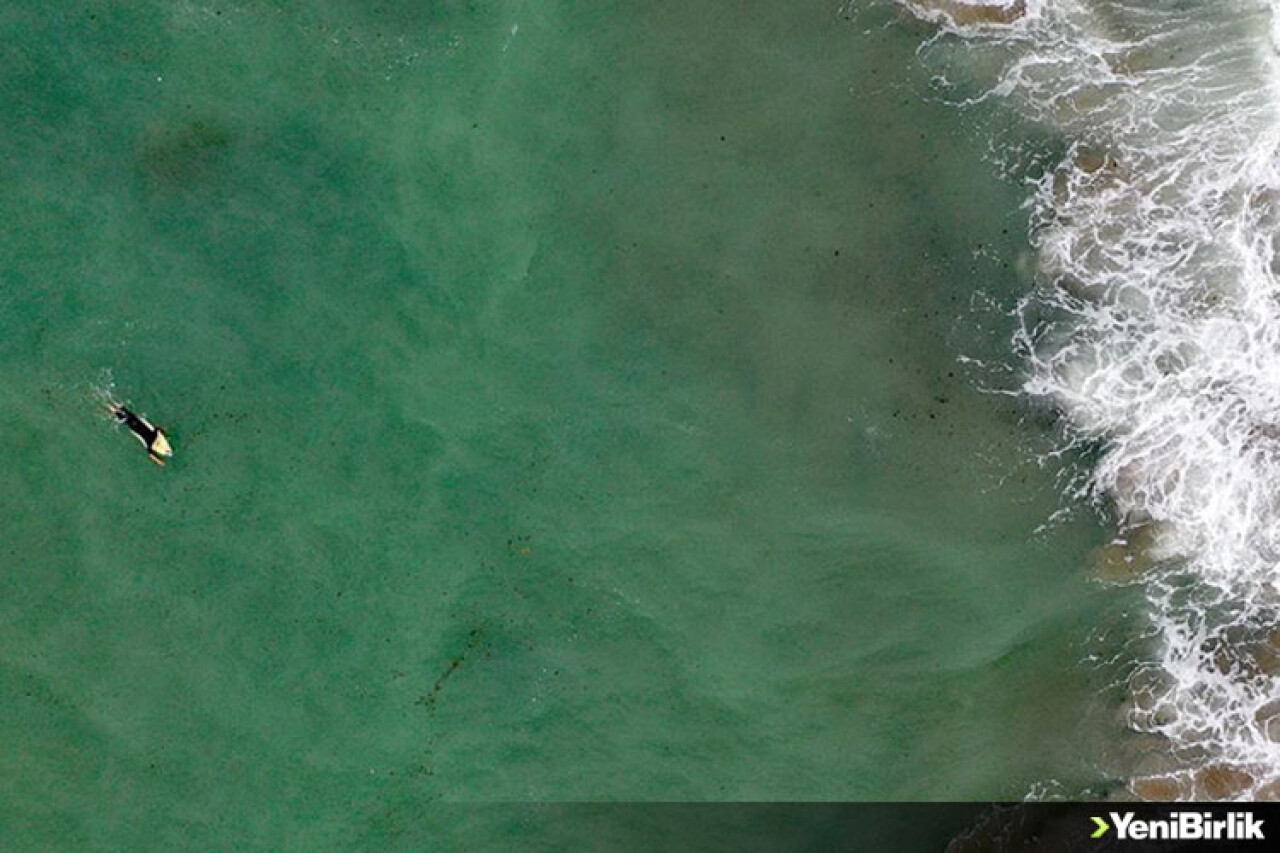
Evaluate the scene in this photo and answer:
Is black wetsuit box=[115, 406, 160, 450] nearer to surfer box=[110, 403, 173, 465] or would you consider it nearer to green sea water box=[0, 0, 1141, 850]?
surfer box=[110, 403, 173, 465]

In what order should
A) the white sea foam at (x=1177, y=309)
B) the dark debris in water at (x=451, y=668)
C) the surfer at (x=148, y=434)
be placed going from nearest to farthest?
the surfer at (x=148, y=434) < the dark debris in water at (x=451, y=668) < the white sea foam at (x=1177, y=309)

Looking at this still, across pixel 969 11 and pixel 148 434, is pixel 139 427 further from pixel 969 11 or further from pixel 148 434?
pixel 969 11

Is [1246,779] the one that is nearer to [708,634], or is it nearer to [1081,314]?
[1081,314]

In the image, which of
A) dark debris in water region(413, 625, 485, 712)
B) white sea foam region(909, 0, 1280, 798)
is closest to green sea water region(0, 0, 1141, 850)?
dark debris in water region(413, 625, 485, 712)

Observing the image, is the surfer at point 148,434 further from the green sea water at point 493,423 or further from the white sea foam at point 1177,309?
the white sea foam at point 1177,309

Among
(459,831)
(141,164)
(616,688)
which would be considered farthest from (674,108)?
(459,831)

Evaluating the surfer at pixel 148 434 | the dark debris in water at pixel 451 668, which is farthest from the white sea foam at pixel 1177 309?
the surfer at pixel 148 434

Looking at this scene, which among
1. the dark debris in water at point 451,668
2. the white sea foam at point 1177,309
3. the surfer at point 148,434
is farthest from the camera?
the white sea foam at point 1177,309
